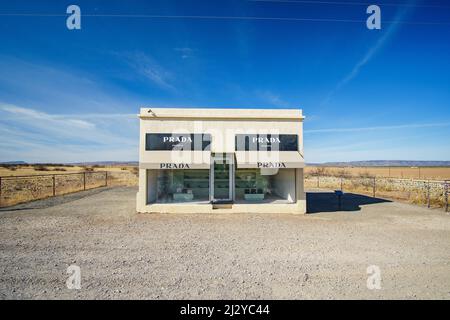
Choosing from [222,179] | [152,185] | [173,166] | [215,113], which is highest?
[215,113]

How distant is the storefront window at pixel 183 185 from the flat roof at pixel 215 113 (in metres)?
3.09

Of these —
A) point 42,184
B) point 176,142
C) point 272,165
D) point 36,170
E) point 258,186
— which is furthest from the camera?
point 36,170

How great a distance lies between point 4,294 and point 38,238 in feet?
11.9

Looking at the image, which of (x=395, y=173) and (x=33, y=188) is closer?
(x=33, y=188)

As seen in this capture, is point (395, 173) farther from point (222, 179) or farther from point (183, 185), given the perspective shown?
point (183, 185)

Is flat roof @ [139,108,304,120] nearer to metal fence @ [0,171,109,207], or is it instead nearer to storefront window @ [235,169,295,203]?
storefront window @ [235,169,295,203]

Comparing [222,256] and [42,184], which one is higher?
[42,184]

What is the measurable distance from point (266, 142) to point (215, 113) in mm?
2963

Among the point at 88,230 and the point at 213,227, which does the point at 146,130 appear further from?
the point at 213,227

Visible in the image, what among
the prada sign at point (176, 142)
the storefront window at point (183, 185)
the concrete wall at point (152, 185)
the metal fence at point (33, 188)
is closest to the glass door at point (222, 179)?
the storefront window at point (183, 185)

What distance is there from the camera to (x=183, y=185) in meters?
12.7

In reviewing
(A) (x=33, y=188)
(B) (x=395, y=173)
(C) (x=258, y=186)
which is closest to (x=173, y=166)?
(C) (x=258, y=186)

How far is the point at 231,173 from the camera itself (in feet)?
39.3
